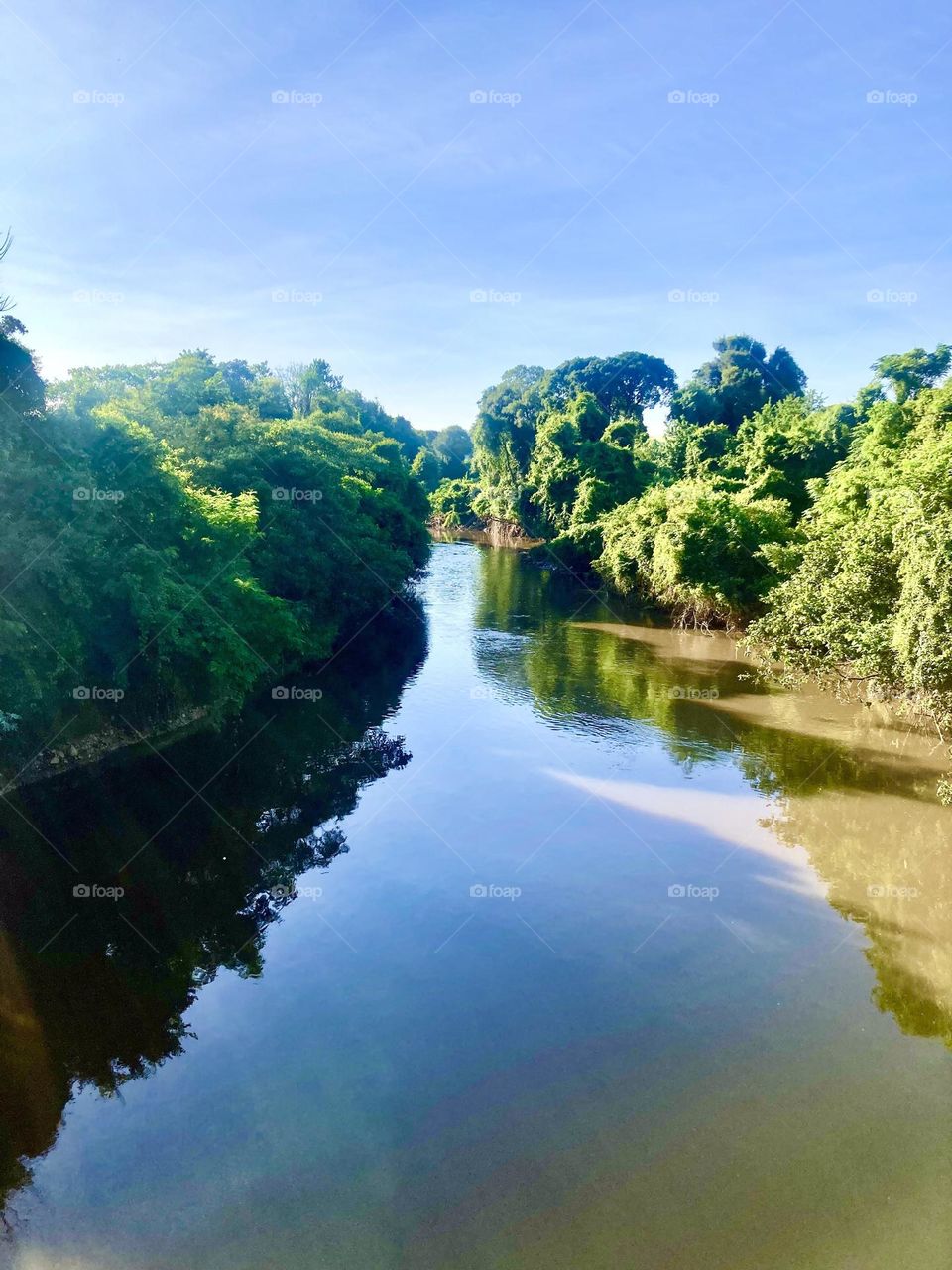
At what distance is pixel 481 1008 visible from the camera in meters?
12.3

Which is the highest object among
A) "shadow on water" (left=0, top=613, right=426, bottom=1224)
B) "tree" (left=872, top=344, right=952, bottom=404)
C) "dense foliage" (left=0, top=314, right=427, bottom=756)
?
"tree" (left=872, top=344, right=952, bottom=404)

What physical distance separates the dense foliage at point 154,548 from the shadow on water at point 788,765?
9.67 m

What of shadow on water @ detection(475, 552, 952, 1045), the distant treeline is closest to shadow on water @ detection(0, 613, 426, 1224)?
shadow on water @ detection(475, 552, 952, 1045)

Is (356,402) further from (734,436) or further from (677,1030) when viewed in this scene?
(677,1030)

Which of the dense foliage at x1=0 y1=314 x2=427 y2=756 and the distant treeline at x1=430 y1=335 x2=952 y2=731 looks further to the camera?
the distant treeline at x1=430 y1=335 x2=952 y2=731

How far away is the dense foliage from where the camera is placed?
17438 millimetres

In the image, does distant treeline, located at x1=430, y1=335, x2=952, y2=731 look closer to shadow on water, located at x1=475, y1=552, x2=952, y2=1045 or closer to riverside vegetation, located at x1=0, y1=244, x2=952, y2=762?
riverside vegetation, located at x1=0, y1=244, x2=952, y2=762

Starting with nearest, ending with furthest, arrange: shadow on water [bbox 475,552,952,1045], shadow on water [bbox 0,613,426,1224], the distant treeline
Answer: shadow on water [bbox 0,613,426,1224] < shadow on water [bbox 475,552,952,1045] < the distant treeline

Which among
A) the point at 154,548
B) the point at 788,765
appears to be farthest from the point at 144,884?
the point at 788,765

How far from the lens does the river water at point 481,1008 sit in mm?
8695

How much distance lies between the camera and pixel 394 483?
180 ft

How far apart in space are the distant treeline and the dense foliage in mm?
17614

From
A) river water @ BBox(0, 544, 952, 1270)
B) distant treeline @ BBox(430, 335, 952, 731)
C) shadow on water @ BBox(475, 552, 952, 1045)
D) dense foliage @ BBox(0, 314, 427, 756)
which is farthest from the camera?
distant treeline @ BBox(430, 335, 952, 731)

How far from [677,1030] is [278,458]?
2823 cm
